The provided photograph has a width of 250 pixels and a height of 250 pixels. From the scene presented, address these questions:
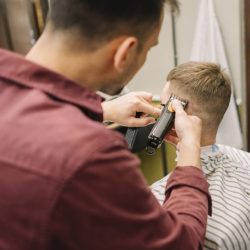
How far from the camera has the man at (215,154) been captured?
133cm

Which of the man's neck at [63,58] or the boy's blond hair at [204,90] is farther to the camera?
the boy's blond hair at [204,90]

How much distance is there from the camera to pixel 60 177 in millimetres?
604

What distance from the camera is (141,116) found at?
141cm

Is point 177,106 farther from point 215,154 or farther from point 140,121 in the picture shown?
point 215,154

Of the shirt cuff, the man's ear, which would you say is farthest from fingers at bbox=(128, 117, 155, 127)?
the man's ear

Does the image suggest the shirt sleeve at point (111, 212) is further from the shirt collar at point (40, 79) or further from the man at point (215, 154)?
the man at point (215, 154)

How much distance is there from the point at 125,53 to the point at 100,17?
9 cm

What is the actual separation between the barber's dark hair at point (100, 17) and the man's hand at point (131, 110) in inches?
22.7

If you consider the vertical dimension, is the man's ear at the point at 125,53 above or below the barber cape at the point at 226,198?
above

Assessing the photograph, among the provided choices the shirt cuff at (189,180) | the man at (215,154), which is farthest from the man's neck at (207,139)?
the shirt cuff at (189,180)

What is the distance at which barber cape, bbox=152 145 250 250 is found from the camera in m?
1.28

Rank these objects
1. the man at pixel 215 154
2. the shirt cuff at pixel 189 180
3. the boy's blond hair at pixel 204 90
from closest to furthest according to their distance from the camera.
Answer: the shirt cuff at pixel 189 180
the man at pixel 215 154
the boy's blond hair at pixel 204 90

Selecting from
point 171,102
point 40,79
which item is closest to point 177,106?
point 171,102

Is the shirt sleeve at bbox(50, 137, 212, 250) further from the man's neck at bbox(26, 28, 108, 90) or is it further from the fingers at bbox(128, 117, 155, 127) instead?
the fingers at bbox(128, 117, 155, 127)
